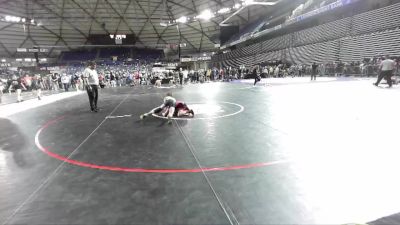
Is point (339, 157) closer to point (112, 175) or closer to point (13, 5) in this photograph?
point (112, 175)

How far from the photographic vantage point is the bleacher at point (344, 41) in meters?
18.6

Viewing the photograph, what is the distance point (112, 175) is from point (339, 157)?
122 inches

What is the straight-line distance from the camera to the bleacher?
61.0 feet

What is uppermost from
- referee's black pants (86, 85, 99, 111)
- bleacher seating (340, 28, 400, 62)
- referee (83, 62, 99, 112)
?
bleacher seating (340, 28, 400, 62)

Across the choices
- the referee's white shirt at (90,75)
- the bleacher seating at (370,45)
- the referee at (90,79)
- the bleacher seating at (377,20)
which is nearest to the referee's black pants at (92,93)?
the referee at (90,79)

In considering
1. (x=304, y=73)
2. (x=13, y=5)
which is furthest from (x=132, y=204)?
(x=13, y=5)

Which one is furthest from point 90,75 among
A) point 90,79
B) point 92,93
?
point 92,93

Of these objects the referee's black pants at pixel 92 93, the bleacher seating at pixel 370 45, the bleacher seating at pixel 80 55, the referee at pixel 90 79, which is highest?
Answer: the bleacher seating at pixel 80 55

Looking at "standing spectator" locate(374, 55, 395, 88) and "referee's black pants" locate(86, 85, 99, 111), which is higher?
"standing spectator" locate(374, 55, 395, 88)

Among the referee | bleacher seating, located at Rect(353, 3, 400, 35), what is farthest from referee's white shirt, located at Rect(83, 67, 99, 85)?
bleacher seating, located at Rect(353, 3, 400, 35)

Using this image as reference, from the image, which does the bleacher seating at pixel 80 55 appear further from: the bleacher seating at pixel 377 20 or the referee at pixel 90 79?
the referee at pixel 90 79

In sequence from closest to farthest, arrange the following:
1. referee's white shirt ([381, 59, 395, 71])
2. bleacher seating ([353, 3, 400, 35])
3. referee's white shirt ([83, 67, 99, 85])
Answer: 1. referee's white shirt ([83, 67, 99, 85])
2. referee's white shirt ([381, 59, 395, 71])
3. bleacher seating ([353, 3, 400, 35])

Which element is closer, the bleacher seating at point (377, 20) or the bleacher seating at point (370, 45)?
the bleacher seating at point (370, 45)

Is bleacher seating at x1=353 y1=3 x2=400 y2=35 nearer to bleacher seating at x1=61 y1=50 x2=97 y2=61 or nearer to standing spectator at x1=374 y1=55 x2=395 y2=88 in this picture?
standing spectator at x1=374 y1=55 x2=395 y2=88
